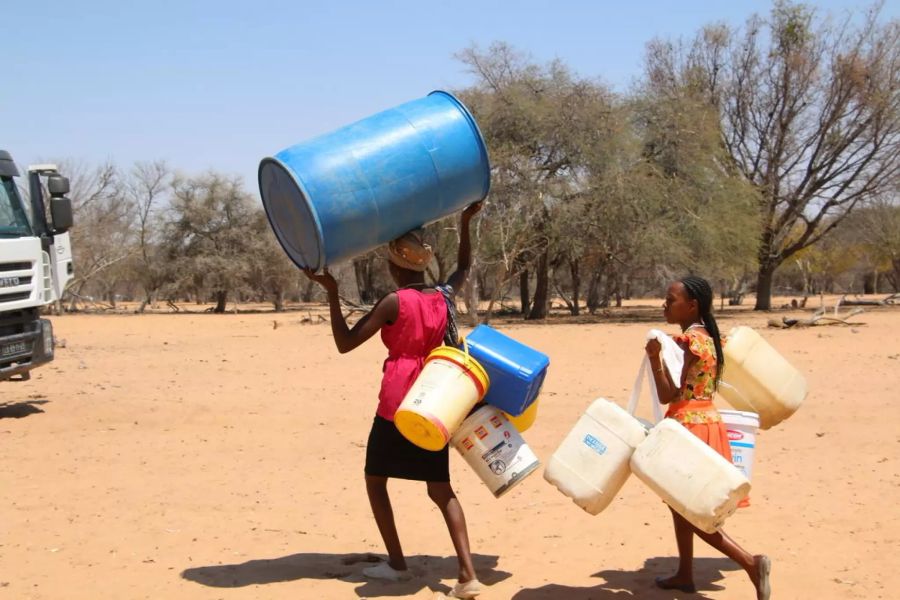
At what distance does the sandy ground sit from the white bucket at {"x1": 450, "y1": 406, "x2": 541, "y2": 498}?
0.57 metres

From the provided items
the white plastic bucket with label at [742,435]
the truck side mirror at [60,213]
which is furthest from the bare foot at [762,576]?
the truck side mirror at [60,213]

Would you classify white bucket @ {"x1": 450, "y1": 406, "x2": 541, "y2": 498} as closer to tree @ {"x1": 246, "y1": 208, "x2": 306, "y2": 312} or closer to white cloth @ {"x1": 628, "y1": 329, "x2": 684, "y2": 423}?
white cloth @ {"x1": 628, "y1": 329, "x2": 684, "y2": 423}

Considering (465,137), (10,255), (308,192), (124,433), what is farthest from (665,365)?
(10,255)

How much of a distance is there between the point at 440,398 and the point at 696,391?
3.85 ft

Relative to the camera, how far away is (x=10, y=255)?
29.2 feet

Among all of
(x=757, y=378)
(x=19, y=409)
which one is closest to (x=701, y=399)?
(x=757, y=378)

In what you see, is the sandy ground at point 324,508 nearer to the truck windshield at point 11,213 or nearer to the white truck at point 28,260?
the white truck at point 28,260

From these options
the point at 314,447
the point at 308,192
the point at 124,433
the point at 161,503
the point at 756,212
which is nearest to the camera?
the point at 308,192

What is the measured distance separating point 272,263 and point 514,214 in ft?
58.0

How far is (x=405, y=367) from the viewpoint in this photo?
390 centimetres

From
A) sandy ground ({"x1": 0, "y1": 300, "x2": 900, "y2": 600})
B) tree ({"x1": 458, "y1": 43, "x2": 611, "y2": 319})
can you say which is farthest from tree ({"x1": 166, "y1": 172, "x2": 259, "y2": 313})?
sandy ground ({"x1": 0, "y1": 300, "x2": 900, "y2": 600})

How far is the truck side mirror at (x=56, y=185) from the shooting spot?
927 cm

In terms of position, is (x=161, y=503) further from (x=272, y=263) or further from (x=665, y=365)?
(x=272, y=263)

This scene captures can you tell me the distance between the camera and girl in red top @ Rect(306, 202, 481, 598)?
387 centimetres
